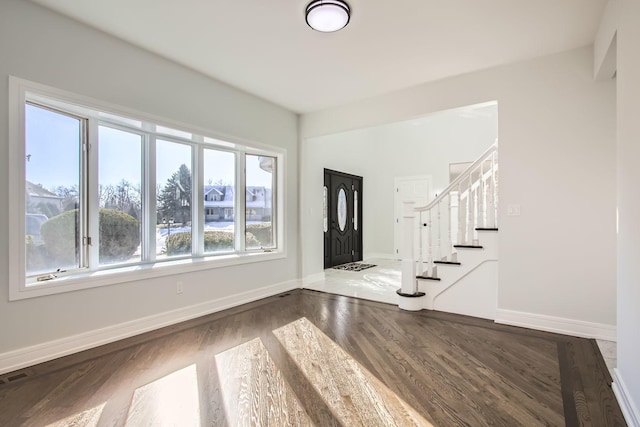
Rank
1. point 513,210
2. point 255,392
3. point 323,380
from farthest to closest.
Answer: point 513,210 < point 323,380 < point 255,392

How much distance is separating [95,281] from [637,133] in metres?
3.96

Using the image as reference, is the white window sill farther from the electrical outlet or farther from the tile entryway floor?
the electrical outlet

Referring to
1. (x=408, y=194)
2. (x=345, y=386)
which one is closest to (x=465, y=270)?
(x=345, y=386)

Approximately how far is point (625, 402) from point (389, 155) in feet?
21.7

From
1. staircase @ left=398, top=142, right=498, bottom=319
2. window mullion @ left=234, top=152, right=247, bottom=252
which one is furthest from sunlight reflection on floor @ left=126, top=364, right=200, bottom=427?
staircase @ left=398, top=142, right=498, bottom=319

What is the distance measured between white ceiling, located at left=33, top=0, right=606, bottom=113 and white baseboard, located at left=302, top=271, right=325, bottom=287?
297cm

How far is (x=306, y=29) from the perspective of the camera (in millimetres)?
2688

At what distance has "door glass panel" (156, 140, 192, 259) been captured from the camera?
364cm

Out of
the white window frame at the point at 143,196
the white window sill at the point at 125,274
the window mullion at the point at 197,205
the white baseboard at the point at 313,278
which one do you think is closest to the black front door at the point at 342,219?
the white baseboard at the point at 313,278

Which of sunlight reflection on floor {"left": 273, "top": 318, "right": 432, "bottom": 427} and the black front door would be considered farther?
the black front door

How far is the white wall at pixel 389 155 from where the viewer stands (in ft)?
20.0

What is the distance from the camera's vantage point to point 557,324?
10.00 feet

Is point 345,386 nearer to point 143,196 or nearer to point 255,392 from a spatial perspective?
point 255,392

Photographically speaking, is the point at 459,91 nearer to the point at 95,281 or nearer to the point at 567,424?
the point at 567,424
